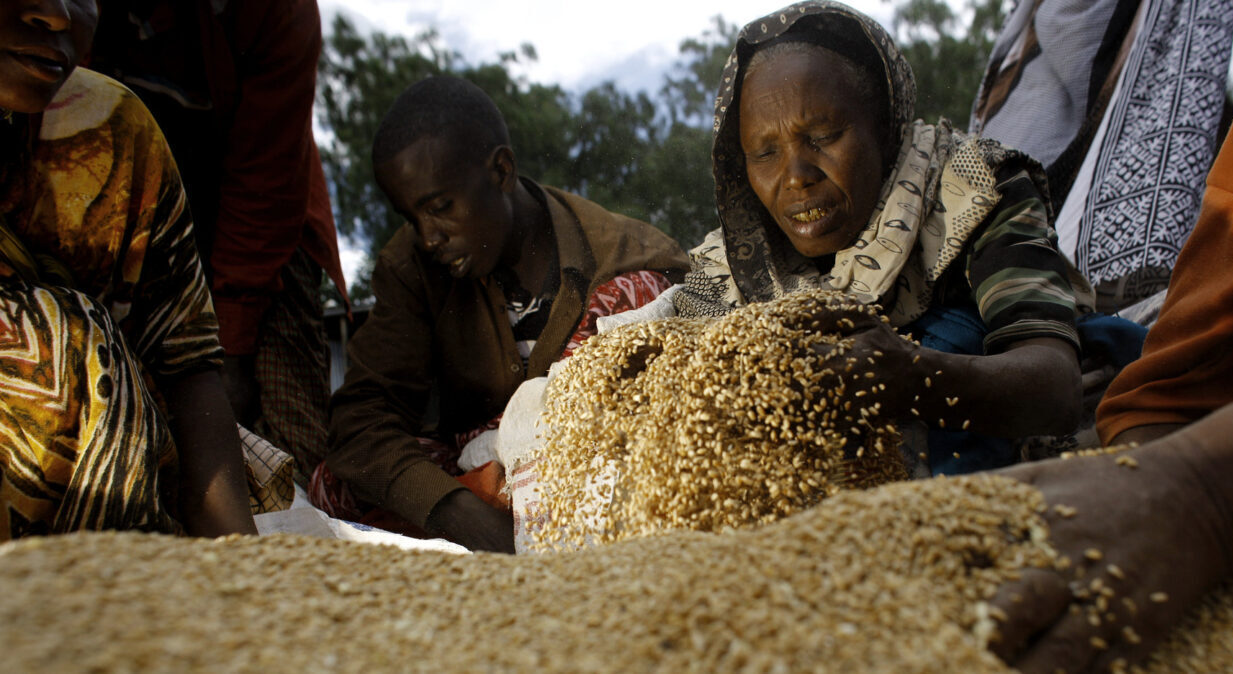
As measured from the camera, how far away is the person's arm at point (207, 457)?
181 centimetres

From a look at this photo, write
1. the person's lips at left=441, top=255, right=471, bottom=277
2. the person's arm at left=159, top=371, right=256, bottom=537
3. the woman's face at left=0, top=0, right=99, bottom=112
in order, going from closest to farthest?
the woman's face at left=0, top=0, right=99, bottom=112 < the person's arm at left=159, top=371, right=256, bottom=537 < the person's lips at left=441, top=255, right=471, bottom=277

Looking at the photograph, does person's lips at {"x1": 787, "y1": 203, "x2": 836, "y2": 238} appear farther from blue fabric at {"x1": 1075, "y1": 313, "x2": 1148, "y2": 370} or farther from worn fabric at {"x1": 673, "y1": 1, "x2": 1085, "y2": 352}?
blue fabric at {"x1": 1075, "y1": 313, "x2": 1148, "y2": 370}

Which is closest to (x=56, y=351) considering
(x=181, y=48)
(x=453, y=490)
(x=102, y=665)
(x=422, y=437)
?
(x=102, y=665)

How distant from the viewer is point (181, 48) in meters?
2.89

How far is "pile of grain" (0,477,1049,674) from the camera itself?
80 cm

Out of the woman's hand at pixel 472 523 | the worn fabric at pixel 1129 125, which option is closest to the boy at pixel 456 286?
the woman's hand at pixel 472 523

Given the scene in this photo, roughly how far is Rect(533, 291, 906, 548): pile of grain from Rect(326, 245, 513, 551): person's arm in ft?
3.22

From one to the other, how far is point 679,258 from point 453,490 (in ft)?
3.54

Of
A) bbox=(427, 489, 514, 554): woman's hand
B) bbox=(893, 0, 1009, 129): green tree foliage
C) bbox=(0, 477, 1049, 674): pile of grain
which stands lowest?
bbox=(427, 489, 514, 554): woman's hand

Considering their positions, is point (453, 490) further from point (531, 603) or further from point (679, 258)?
point (531, 603)

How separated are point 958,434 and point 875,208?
60cm

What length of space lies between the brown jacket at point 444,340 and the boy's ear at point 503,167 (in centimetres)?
21

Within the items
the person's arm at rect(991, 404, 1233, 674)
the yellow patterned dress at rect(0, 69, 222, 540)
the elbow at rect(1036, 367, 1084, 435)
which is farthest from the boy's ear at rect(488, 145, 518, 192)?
the person's arm at rect(991, 404, 1233, 674)

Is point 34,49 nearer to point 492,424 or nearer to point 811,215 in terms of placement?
point 492,424
